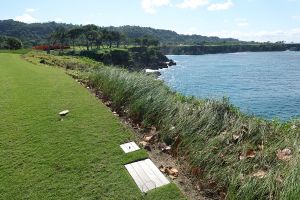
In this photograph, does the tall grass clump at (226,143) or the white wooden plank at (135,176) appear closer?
the tall grass clump at (226,143)

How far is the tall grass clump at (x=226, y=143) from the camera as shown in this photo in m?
5.14

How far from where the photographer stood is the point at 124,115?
10492mm

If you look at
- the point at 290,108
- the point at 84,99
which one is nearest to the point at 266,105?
the point at 290,108

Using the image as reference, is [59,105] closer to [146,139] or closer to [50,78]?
[146,139]

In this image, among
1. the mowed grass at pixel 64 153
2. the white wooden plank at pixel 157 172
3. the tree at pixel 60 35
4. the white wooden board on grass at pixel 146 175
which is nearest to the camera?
the mowed grass at pixel 64 153

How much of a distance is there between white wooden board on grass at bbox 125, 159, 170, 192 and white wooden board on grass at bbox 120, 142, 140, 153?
24.1 inches

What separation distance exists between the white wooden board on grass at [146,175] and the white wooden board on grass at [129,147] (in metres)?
0.61

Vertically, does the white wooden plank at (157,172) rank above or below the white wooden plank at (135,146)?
below

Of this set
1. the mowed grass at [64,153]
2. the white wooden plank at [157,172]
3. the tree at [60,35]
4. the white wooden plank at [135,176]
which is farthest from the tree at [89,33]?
the white wooden plank at [135,176]

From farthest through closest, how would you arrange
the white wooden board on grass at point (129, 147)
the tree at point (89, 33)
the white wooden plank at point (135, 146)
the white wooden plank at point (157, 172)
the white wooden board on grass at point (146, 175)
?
the tree at point (89, 33) < the white wooden plank at point (135, 146) < the white wooden board on grass at point (129, 147) < the white wooden plank at point (157, 172) < the white wooden board on grass at point (146, 175)

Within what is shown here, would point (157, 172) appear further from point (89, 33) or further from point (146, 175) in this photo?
point (89, 33)

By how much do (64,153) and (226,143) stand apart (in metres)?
3.55

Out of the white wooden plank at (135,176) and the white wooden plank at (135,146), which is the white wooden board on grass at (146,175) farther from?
the white wooden plank at (135,146)

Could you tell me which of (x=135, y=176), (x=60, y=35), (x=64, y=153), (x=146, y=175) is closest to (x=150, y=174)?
(x=146, y=175)
